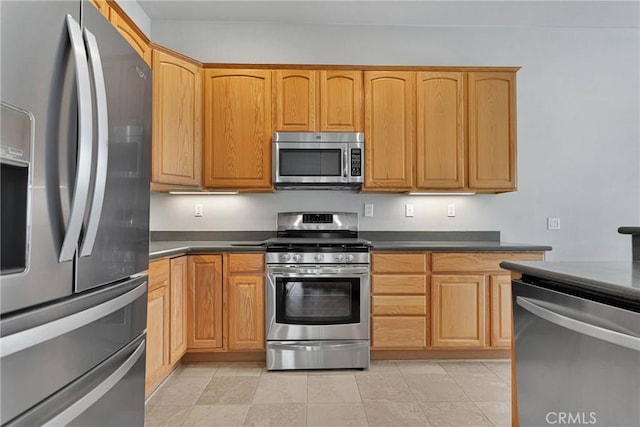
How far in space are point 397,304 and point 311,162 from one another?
1311 mm

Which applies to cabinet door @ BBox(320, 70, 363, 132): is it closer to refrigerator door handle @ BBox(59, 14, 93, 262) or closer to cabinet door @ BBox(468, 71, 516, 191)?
cabinet door @ BBox(468, 71, 516, 191)

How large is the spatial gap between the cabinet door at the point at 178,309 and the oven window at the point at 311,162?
1079 millimetres

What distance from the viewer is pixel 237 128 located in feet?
9.89

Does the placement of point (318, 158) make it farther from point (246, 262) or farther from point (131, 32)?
point (131, 32)

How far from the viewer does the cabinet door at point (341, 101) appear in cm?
304

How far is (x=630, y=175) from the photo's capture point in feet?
11.3

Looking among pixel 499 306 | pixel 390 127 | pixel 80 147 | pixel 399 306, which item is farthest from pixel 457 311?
pixel 80 147

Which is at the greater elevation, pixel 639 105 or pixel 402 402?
pixel 639 105

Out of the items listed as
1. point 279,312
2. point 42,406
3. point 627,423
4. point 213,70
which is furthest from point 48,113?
point 213,70

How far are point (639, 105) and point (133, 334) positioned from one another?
4468mm

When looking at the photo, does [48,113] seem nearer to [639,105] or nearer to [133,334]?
[133,334]

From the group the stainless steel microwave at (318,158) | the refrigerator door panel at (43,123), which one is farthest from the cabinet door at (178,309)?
the refrigerator door panel at (43,123)

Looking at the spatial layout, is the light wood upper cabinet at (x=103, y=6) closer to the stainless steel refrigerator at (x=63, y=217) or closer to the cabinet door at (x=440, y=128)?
the stainless steel refrigerator at (x=63, y=217)

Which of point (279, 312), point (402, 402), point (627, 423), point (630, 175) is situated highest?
point (630, 175)
